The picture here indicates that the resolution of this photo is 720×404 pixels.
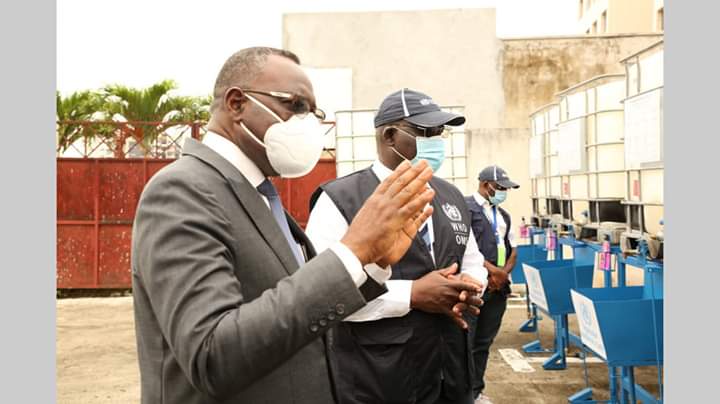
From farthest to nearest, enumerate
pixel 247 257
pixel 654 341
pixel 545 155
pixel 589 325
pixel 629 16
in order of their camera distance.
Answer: pixel 629 16
pixel 545 155
pixel 589 325
pixel 654 341
pixel 247 257

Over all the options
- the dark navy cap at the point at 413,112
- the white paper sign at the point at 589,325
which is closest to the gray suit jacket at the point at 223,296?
the dark navy cap at the point at 413,112

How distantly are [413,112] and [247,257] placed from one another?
1812 mm

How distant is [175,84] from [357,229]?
1791 centimetres

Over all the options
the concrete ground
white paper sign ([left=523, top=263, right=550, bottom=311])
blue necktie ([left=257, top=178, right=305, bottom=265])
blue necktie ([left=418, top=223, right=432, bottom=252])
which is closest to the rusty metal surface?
the concrete ground

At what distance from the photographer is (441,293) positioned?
262 centimetres

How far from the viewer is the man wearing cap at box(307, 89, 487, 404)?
265 centimetres

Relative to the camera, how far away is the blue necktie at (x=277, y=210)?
165 centimetres

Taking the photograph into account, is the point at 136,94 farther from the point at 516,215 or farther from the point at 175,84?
the point at 516,215

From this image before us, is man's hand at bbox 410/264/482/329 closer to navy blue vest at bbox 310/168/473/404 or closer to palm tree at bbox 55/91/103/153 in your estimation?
navy blue vest at bbox 310/168/473/404

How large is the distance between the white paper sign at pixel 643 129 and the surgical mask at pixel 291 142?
3802mm

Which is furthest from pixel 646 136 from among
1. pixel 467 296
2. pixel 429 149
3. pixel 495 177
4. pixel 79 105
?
pixel 79 105

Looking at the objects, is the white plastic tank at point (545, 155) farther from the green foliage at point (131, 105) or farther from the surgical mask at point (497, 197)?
the green foliage at point (131, 105)

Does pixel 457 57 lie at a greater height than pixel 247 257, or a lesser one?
greater

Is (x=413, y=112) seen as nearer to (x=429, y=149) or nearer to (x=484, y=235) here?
(x=429, y=149)
